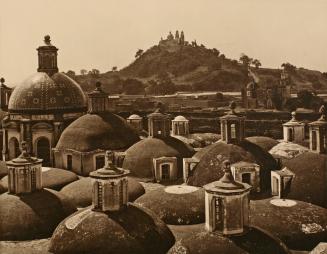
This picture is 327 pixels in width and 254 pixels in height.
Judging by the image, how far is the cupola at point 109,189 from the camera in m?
17.9

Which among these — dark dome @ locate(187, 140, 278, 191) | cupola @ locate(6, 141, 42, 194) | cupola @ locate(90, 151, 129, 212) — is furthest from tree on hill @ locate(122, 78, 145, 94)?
cupola @ locate(90, 151, 129, 212)

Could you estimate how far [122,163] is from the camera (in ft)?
109

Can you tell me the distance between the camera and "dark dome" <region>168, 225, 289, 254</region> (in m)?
15.2

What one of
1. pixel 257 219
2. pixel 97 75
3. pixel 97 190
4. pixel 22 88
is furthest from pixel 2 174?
pixel 97 75

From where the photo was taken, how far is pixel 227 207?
15578mm

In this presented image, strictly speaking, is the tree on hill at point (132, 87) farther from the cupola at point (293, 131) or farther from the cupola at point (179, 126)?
the cupola at point (293, 131)

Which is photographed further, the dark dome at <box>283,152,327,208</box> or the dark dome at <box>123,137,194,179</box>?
the dark dome at <box>123,137,194,179</box>

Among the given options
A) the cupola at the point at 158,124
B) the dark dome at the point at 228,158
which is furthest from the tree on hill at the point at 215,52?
the dark dome at the point at 228,158

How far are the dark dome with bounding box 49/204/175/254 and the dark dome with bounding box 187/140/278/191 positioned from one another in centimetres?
725

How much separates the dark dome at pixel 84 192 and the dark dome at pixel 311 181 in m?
8.68

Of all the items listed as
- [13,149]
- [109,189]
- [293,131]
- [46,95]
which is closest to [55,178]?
[46,95]

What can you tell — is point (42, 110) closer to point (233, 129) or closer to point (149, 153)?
point (149, 153)

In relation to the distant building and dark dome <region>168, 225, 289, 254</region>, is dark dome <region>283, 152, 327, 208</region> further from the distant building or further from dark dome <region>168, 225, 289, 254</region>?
the distant building

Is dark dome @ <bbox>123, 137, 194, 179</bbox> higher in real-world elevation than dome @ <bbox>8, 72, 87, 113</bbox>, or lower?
lower
